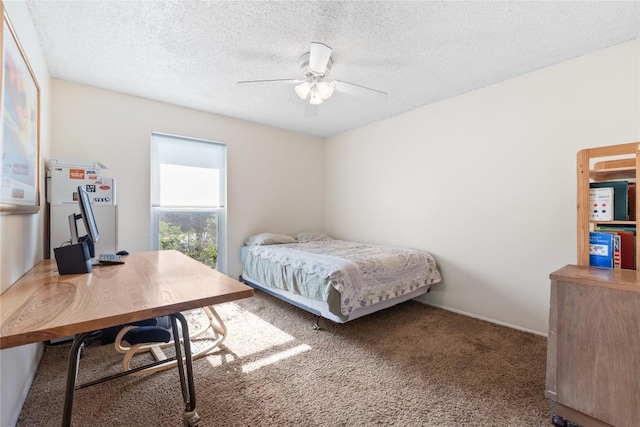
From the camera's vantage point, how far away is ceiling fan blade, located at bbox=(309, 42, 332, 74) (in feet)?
6.36

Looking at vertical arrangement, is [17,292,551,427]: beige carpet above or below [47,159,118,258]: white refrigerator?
below

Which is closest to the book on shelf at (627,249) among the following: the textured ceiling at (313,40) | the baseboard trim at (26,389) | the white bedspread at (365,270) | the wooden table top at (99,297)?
the textured ceiling at (313,40)

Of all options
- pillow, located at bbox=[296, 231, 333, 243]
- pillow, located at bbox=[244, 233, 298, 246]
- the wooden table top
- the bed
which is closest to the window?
pillow, located at bbox=[244, 233, 298, 246]

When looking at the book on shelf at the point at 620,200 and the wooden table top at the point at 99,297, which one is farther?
the book on shelf at the point at 620,200

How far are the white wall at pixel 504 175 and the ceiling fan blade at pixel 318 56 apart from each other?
1820 millimetres

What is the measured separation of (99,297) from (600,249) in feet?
8.74

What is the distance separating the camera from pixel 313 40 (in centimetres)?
208

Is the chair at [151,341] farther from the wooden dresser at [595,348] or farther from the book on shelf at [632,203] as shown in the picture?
the book on shelf at [632,203]

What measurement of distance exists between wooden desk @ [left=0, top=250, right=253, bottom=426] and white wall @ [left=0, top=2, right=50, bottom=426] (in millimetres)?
118

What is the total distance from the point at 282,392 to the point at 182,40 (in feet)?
8.57

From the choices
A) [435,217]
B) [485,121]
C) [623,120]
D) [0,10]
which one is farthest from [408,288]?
[0,10]

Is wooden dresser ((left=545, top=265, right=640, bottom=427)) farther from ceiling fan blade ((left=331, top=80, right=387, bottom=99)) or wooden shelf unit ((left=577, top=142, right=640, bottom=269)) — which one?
ceiling fan blade ((left=331, top=80, right=387, bottom=99))

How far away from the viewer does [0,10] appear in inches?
46.9

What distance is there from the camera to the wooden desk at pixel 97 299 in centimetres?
83
